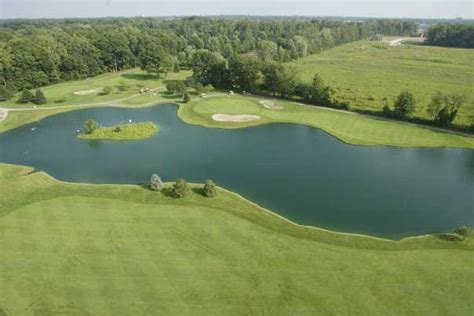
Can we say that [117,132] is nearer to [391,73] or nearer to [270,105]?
[270,105]

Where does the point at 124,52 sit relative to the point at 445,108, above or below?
above

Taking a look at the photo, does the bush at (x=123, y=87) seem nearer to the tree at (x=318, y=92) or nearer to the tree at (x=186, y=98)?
the tree at (x=186, y=98)

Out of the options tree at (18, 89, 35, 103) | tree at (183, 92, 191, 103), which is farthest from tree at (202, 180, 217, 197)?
tree at (18, 89, 35, 103)

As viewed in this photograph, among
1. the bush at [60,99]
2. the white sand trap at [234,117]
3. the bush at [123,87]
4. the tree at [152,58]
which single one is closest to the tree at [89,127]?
the white sand trap at [234,117]

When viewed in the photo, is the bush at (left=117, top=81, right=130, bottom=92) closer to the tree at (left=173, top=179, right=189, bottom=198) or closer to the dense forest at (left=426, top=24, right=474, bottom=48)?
the tree at (left=173, top=179, right=189, bottom=198)

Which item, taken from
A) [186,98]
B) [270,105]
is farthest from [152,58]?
[270,105]

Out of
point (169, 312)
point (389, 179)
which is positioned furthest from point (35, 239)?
point (389, 179)

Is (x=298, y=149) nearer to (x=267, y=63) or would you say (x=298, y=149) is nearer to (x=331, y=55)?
(x=267, y=63)
